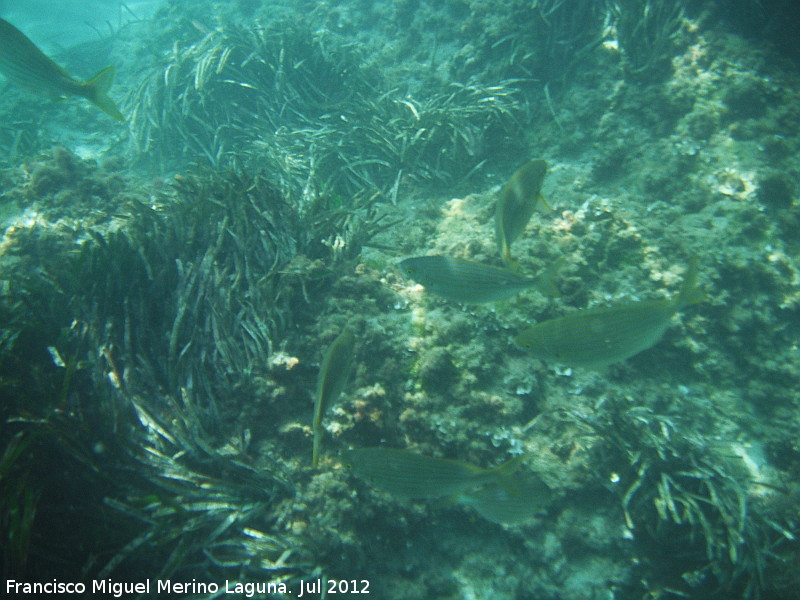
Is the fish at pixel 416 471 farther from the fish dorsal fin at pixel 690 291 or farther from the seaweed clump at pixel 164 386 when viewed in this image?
the fish dorsal fin at pixel 690 291

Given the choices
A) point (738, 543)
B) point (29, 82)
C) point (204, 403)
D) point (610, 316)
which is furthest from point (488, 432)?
point (29, 82)

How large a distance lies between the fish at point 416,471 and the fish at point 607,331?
2.41 ft

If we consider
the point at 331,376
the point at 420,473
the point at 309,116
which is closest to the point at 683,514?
the point at 420,473

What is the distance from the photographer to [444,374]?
3.01 metres

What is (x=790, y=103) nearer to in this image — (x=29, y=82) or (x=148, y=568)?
(x=148, y=568)

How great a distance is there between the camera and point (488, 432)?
9.38ft

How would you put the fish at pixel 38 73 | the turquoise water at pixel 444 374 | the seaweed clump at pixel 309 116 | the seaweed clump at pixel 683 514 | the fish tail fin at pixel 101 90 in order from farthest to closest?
the seaweed clump at pixel 309 116, the fish tail fin at pixel 101 90, the fish at pixel 38 73, the seaweed clump at pixel 683 514, the turquoise water at pixel 444 374

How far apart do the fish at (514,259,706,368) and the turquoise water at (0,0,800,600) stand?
0.06m

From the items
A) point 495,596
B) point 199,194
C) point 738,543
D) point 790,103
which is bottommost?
point 495,596

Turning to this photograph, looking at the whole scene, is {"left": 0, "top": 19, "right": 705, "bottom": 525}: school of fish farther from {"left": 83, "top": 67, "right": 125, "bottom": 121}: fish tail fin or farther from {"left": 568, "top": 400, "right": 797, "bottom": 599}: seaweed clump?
{"left": 83, "top": 67, "right": 125, "bottom": 121}: fish tail fin

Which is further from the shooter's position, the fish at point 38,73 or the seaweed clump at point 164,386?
the fish at point 38,73

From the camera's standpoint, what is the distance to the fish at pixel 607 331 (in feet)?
7.08

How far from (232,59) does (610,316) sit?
948 centimetres

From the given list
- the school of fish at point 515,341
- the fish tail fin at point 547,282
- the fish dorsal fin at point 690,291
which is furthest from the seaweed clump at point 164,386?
the fish dorsal fin at point 690,291
